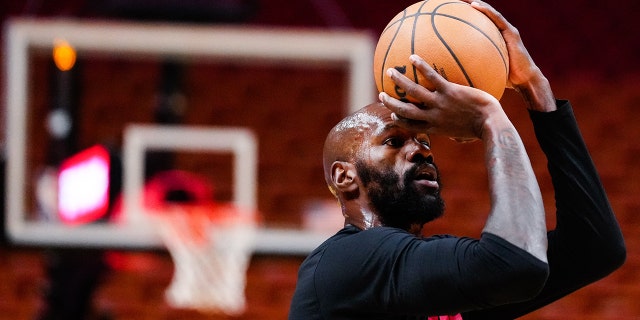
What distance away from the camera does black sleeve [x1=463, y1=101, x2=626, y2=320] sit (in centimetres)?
230

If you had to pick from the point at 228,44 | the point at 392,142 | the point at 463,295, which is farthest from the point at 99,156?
the point at 463,295

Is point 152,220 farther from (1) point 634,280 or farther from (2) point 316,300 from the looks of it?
(1) point 634,280

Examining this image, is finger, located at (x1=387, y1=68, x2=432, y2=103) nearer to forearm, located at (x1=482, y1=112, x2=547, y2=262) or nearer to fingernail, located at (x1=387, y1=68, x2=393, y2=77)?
fingernail, located at (x1=387, y1=68, x2=393, y2=77)

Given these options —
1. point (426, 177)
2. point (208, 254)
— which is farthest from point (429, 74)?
point (208, 254)

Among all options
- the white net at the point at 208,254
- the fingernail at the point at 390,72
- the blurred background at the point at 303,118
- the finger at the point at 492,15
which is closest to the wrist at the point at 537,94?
the finger at the point at 492,15

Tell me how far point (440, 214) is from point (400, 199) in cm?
10

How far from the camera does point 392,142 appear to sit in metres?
2.31

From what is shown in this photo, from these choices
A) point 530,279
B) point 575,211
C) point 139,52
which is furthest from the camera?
point 139,52

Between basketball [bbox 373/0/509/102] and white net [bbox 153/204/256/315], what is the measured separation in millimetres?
3099

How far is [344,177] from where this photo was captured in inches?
93.8

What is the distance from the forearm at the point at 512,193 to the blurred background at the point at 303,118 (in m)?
5.60

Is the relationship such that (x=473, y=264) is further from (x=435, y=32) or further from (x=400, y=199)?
(x=435, y=32)

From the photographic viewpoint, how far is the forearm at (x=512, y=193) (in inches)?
77.4

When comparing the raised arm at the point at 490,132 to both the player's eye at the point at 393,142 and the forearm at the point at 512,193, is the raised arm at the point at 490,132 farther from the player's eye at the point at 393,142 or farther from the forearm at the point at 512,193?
the player's eye at the point at 393,142
